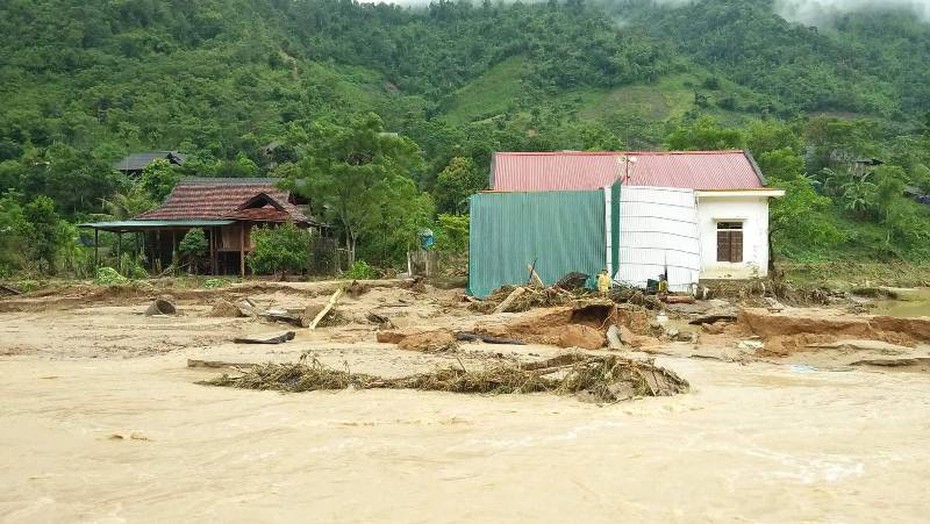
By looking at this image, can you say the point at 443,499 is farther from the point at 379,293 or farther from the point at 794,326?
the point at 379,293

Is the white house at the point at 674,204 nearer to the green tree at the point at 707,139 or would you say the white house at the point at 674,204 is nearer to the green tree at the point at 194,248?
the green tree at the point at 707,139

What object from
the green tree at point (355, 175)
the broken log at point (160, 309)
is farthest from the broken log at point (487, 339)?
the green tree at point (355, 175)

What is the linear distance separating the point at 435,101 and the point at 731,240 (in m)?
63.1

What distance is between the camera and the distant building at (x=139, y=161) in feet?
146

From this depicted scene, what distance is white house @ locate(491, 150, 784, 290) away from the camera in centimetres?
1859

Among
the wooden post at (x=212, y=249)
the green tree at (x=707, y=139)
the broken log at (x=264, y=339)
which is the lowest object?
the broken log at (x=264, y=339)

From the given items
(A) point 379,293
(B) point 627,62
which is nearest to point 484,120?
(B) point 627,62

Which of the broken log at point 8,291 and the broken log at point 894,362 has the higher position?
the broken log at point 8,291

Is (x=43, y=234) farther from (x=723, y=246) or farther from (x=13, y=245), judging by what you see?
(x=723, y=246)

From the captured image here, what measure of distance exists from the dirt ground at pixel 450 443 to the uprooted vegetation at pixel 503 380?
21 cm

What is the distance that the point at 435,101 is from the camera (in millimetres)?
82250

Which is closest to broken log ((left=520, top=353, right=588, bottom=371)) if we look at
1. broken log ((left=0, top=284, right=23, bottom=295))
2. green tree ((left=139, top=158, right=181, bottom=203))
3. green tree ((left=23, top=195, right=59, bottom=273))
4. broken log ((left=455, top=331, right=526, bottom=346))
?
broken log ((left=455, top=331, right=526, bottom=346))

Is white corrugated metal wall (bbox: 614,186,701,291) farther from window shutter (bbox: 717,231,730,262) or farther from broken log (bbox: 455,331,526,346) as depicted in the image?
broken log (bbox: 455,331,526,346)

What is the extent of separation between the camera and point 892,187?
1526 inches
